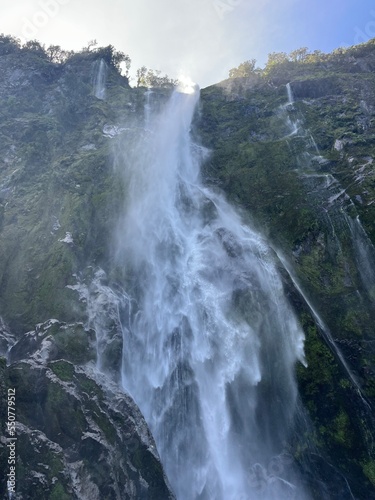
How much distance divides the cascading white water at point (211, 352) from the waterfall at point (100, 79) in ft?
75.7

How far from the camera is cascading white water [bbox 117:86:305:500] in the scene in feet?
64.4

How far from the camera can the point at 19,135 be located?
34.6 m

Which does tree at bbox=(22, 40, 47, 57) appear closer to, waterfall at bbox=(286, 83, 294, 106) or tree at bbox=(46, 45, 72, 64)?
tree at bbox=(46, 45, 72, 64)

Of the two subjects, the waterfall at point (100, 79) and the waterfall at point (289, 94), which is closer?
the waterfall at point (289, 94)

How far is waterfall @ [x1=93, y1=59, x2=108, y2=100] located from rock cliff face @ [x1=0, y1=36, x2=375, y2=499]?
1800mm

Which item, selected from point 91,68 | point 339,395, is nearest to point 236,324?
point 339,395

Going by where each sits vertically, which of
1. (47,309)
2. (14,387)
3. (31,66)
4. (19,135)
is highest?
(31,66)

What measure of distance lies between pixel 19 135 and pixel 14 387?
83.7ft

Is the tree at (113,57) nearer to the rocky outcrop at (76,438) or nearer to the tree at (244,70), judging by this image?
the tree at (244,70)

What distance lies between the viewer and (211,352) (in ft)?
72.7

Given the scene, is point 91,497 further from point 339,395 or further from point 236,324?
point 339,395

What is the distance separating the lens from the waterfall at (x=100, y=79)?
46.4 metres

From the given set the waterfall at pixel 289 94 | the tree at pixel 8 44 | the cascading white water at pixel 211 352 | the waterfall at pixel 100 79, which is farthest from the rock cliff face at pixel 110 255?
the tree at pixel 8 44

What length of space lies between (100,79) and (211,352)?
1560 inches
